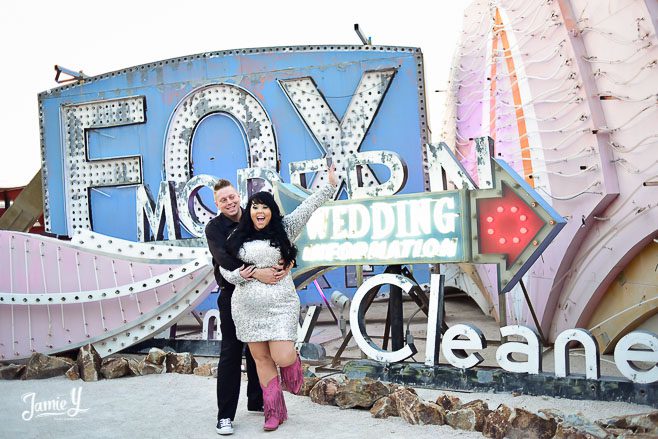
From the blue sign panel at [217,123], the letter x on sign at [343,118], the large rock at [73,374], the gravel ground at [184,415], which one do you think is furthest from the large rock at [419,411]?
the letter x on sign at [343,118]

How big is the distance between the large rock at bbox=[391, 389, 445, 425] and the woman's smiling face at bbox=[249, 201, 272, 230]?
1470 millimetres

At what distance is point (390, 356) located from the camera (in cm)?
594

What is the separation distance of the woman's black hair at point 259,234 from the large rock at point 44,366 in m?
3.04

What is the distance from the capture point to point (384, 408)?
16.3 feet

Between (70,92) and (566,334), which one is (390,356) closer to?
(566,334)

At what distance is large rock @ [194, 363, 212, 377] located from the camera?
6.50 metres

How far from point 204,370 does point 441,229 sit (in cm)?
238

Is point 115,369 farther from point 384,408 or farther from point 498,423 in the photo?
point 498,423

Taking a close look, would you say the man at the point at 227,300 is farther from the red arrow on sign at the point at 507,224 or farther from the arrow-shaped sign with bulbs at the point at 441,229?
the red arrow on sign at the point at 507,224

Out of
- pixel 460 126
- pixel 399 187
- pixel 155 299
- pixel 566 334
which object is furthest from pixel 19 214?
pixel 566 334

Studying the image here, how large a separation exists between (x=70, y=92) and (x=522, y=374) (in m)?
8.76

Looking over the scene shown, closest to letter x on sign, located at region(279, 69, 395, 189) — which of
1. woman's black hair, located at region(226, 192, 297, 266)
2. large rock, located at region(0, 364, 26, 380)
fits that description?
large rock, located at region(0, 364, 26, 380)

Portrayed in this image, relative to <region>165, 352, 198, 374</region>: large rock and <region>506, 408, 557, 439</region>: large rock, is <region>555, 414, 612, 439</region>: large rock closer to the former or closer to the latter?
<region>506, 408, 557, 439</region>: large rock

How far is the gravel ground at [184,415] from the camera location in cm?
469
